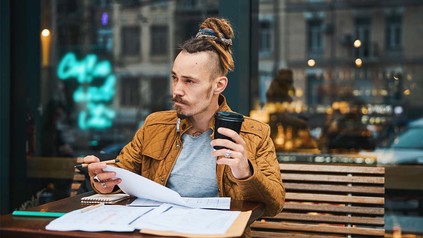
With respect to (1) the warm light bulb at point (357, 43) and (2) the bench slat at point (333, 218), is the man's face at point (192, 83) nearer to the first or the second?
(2) the bench slat at point (333, 218)

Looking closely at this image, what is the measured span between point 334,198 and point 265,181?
109 cm

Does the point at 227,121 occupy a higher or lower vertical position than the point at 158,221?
higher

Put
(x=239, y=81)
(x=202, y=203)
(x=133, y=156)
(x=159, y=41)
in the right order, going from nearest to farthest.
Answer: (x=202, y=203) → (x=133, y=156) → (x=239, y=81) → (x=159, y=41)

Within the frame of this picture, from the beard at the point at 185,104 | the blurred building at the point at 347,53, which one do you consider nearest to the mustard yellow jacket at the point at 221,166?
the beard at the point at 185,104

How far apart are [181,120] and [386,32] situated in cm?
1304

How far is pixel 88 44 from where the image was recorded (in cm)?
1103

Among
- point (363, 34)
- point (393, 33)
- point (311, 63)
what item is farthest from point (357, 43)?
point (393, 33)

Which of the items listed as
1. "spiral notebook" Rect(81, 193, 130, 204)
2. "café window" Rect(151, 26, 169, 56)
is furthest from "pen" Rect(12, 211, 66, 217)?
"café window" Rect(151, 26, 169, 56)

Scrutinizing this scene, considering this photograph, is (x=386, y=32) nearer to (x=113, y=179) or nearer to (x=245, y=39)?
(x=245, y=39)

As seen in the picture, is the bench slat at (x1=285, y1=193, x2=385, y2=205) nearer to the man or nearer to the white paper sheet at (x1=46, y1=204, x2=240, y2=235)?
the man

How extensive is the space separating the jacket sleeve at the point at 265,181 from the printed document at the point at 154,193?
82mm

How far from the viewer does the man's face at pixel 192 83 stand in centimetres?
184

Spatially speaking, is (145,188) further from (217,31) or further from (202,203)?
(217,31)

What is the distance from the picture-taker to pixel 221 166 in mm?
1860
